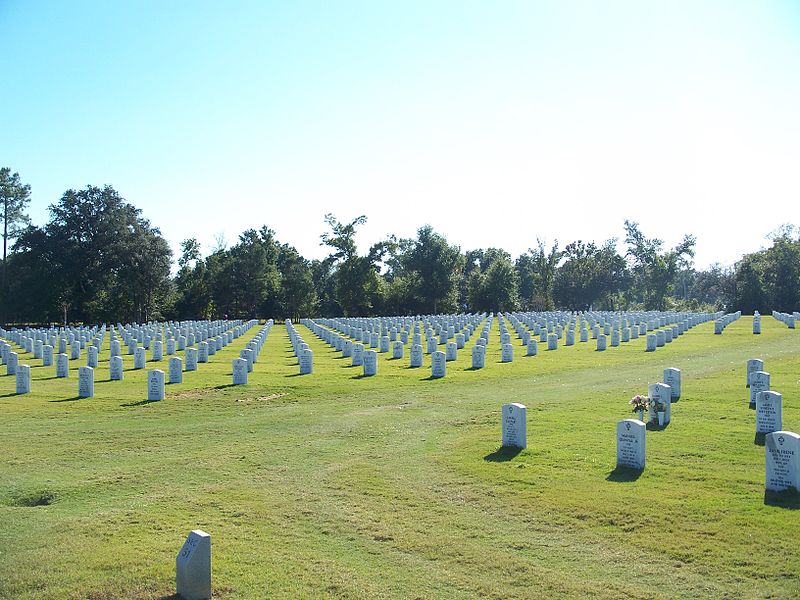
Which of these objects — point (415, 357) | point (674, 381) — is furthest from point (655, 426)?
point (415, 357)

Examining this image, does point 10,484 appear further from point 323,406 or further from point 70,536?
A: point 323,406

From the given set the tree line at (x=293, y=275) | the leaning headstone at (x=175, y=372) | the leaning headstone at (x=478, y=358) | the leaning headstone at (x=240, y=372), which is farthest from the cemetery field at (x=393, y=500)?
the tree line at (x=293, y=275)

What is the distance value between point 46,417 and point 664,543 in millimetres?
14362

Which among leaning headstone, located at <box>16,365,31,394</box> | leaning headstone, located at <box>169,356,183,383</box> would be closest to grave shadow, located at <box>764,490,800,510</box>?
leaning headstone, located at <box>169,356,183,383</box>

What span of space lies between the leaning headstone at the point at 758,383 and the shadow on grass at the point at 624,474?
5880 mm

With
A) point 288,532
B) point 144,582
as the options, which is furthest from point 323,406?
point 144,582

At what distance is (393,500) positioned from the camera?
9.50 m

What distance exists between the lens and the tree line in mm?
66188

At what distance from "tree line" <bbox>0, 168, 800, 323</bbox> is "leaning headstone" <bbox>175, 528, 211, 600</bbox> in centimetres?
6405

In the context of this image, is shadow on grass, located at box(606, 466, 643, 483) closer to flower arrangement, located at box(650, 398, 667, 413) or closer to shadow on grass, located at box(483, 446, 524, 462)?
shadow on grass, located at box(483, 446, 524, 462)

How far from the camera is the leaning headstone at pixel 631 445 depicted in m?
10.4

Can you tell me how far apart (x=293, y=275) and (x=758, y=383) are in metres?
67.9

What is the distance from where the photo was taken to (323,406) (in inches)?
698

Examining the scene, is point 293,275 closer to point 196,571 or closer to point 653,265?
point 653,265
